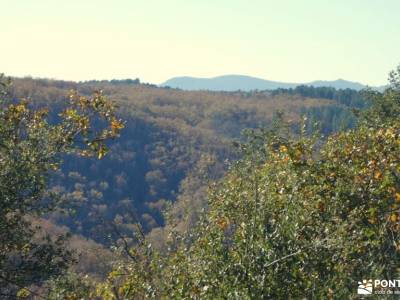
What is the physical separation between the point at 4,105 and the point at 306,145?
6751 millimetres

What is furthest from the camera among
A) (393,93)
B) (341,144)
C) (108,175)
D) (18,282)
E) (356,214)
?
(108,175)

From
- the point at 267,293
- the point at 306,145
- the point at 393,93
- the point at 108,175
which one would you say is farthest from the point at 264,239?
the point at 108,175

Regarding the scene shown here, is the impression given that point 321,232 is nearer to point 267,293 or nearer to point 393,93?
point 267,293

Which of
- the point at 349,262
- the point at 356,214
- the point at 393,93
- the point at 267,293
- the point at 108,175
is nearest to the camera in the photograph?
the point at 267,293

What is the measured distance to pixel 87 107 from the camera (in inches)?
530

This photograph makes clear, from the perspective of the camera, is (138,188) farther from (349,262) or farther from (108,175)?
(349,262)

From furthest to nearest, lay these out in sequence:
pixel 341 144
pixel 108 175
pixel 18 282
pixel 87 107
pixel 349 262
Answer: pixel 108 175
pixel 341 144
pixel 87 107
pixel 18 282
pixel 349 262

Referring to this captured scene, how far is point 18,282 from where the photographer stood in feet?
40.1

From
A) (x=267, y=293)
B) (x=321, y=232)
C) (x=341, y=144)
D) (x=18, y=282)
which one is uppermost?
(x=341, y=144)

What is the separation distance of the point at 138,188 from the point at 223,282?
565 ft

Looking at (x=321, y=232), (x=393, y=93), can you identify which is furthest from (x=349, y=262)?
(x=393, y=93)

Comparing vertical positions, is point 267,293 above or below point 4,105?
below

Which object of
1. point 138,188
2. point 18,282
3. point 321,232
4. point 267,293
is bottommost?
point 138,188

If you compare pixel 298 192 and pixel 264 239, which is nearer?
pixel 264 239
